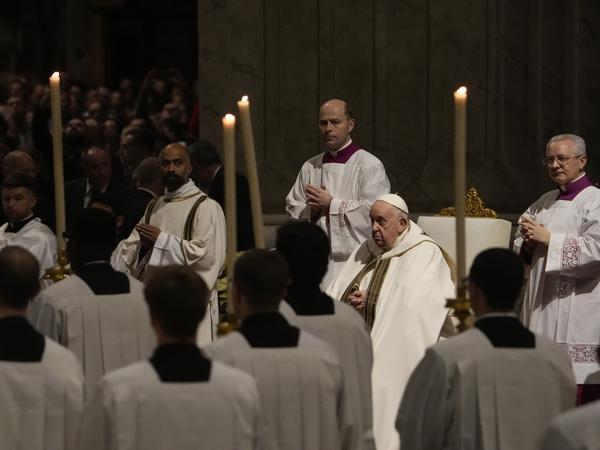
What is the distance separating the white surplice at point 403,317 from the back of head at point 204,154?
81.0 inches

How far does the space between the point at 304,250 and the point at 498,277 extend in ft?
2.73

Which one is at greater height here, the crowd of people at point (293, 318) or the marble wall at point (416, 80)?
the marble wall at point (416, 80)

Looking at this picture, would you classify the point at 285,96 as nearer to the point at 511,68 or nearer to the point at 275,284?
the point at 511,68

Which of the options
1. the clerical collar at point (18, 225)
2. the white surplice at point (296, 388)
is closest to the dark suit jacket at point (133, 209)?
the clerical collar at point (18, 225)

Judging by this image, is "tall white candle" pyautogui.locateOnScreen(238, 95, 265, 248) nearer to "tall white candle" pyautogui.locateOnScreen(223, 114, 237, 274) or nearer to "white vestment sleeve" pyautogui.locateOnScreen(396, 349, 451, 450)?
"tall white candle" pyautogui.locateOnScreen(223, 114, 237, 274)

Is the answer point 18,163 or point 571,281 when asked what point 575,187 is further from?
point 18,163

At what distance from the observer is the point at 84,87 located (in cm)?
1864

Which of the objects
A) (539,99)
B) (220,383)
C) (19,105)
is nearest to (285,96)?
(539,99)

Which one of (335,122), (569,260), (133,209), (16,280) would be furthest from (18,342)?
(133,209)

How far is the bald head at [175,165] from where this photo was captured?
960 centimetres

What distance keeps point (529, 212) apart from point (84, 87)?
10.2 m

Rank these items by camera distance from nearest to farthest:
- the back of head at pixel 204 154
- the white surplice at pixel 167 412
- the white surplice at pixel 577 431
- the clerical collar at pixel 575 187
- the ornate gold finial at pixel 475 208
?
the white surplice at pixel 577 431
the white surplice at pixel 167 412
the clerical collar at pixel 575 187
the ornate gold finial at pixel 475 208
the back of head at pixel 204 154

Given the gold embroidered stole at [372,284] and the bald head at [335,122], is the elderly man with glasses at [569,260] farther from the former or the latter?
the bald head at [335,122]

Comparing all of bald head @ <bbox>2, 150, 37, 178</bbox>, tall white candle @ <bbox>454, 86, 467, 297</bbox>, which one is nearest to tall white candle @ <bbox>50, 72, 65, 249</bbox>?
Answer: tall white candle @ <bbox>454, 86, 467, 297</bbox>
